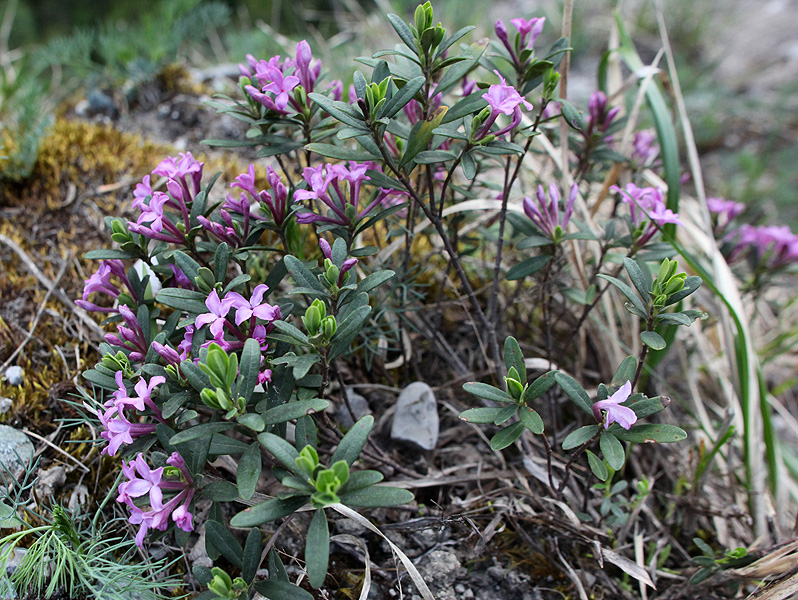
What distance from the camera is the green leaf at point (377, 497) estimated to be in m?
1.18

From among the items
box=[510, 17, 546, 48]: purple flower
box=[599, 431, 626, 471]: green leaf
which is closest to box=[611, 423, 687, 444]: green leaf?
box=[599, 431, 626, 471]: green leaf

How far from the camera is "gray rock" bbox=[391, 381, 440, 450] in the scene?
1880mm

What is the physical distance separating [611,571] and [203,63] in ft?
12.9

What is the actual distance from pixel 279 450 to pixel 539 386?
63cm

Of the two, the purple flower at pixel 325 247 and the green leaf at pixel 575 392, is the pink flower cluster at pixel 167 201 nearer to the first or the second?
the purple flower at pixel 325 247

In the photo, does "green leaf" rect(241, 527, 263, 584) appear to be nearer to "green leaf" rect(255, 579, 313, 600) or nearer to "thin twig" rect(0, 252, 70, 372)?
"green leaf" rect(255, 579, 313, 600)

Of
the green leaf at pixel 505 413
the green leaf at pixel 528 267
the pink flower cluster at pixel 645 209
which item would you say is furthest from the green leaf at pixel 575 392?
the pink flower cluster at pixel 645 209

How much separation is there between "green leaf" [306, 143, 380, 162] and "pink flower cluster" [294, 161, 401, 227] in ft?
0.10

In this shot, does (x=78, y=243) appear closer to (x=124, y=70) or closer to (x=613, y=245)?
(x=124, y=70)

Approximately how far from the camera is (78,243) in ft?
7.54

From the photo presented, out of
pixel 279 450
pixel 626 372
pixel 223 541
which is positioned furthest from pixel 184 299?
pixel 626 372

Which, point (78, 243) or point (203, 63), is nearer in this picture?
point (78, 243)

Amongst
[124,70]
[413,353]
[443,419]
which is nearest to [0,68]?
[124,70]

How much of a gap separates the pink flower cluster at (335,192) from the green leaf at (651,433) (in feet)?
2.79
